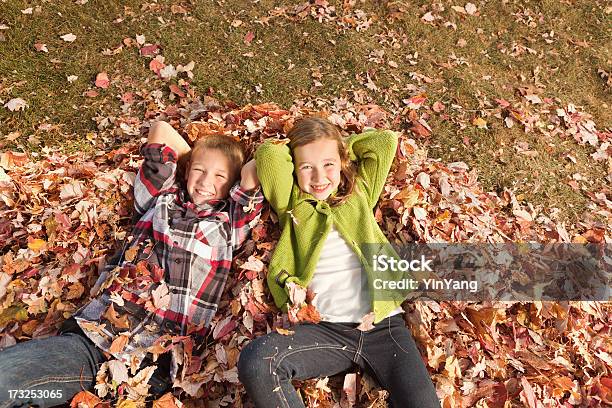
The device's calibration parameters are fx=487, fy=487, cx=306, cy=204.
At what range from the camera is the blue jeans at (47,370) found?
10.9 ft

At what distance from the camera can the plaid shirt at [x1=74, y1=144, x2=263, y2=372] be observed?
386 centimetres

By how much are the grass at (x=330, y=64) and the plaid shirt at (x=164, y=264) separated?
76.9 inches

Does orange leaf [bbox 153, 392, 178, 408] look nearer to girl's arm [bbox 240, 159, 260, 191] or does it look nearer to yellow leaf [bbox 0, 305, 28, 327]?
yellow leaf [bbox 0, 305, 28, 327]

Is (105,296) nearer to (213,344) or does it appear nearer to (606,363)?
(213,344)

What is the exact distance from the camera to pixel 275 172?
13.5ft

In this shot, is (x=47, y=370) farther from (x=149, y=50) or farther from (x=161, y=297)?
(x=149, y=50)

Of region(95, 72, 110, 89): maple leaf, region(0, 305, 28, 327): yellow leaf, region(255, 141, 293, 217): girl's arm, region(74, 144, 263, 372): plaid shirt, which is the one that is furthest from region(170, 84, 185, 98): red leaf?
region(0, 305, 28, 327): yellow leaf

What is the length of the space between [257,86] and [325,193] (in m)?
3.06

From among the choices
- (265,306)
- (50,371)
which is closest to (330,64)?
(265,306)

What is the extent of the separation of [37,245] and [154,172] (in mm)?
1194

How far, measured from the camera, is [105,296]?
3941 mm

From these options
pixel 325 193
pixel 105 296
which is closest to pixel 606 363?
pixel 325 193

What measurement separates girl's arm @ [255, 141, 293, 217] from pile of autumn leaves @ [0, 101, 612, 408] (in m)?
0.30

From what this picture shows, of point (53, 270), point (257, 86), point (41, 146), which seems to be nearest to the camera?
point (53, 270)
